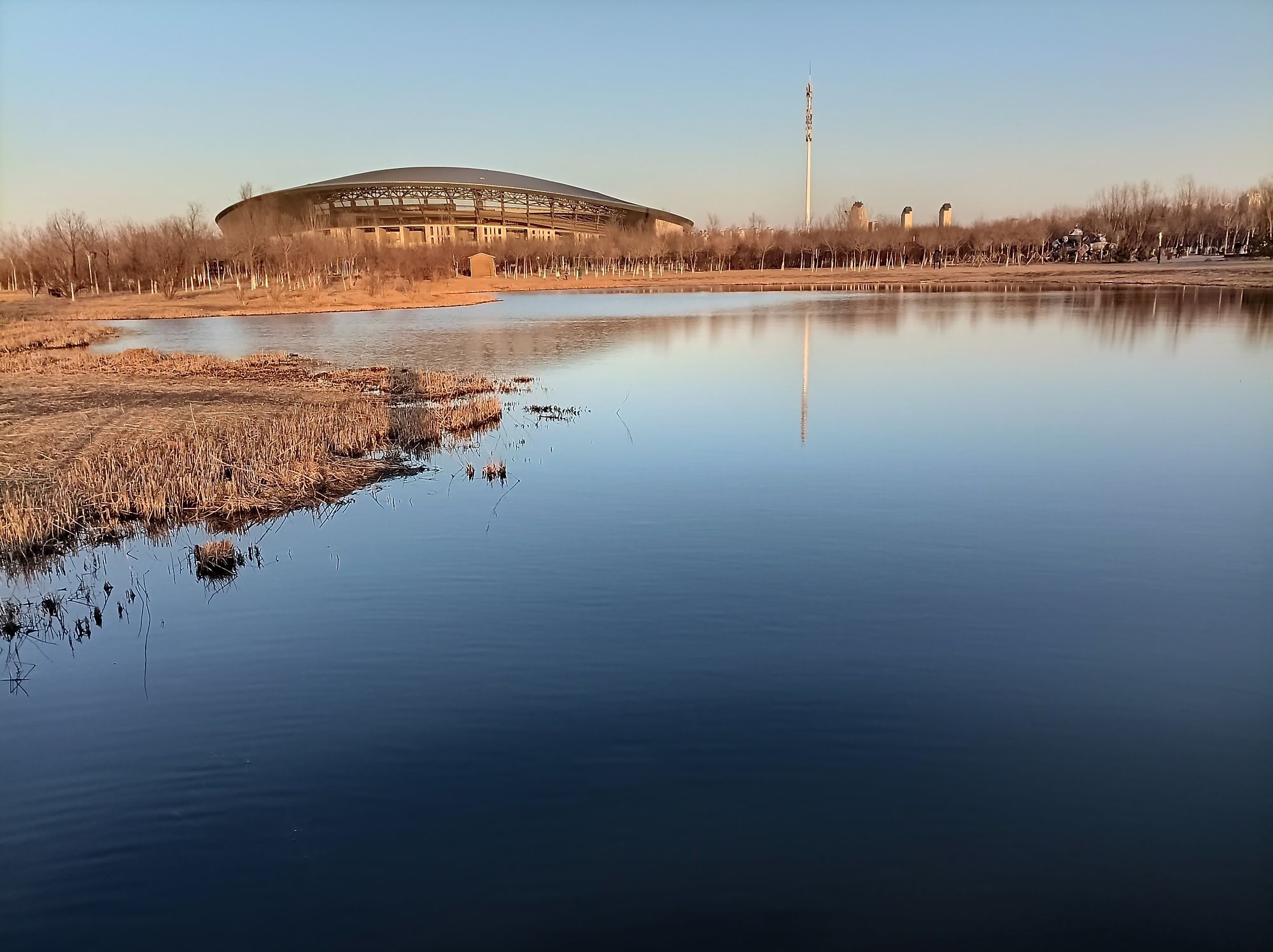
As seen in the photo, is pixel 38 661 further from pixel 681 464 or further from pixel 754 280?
pixel 754 280

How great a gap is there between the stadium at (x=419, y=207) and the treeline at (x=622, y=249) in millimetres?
3915

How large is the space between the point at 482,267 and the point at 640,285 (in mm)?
15010

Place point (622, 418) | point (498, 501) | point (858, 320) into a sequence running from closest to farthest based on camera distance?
point (498, 501), point (622, 418), point (858, 320)

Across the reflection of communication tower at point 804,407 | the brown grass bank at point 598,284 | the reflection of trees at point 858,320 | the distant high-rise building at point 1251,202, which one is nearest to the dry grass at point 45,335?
the brown grass bank at point 598,284

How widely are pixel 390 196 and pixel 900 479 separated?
100.0 meters

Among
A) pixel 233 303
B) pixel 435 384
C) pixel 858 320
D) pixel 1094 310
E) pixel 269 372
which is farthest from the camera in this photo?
pixel 233 303

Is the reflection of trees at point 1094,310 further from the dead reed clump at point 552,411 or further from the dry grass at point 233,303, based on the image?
the dry grass at point 233,303

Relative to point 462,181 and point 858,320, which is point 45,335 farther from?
point 462,181

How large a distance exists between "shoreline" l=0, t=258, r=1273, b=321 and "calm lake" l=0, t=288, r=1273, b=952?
41.3 m

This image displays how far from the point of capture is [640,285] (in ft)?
254

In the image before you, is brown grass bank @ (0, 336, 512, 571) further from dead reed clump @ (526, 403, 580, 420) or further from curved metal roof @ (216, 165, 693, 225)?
curved metal roof @ (216, 165, 693, 225)

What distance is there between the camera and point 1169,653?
5695 mm

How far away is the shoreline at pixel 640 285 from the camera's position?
47.0 metres

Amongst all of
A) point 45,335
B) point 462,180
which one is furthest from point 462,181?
point 45,335
